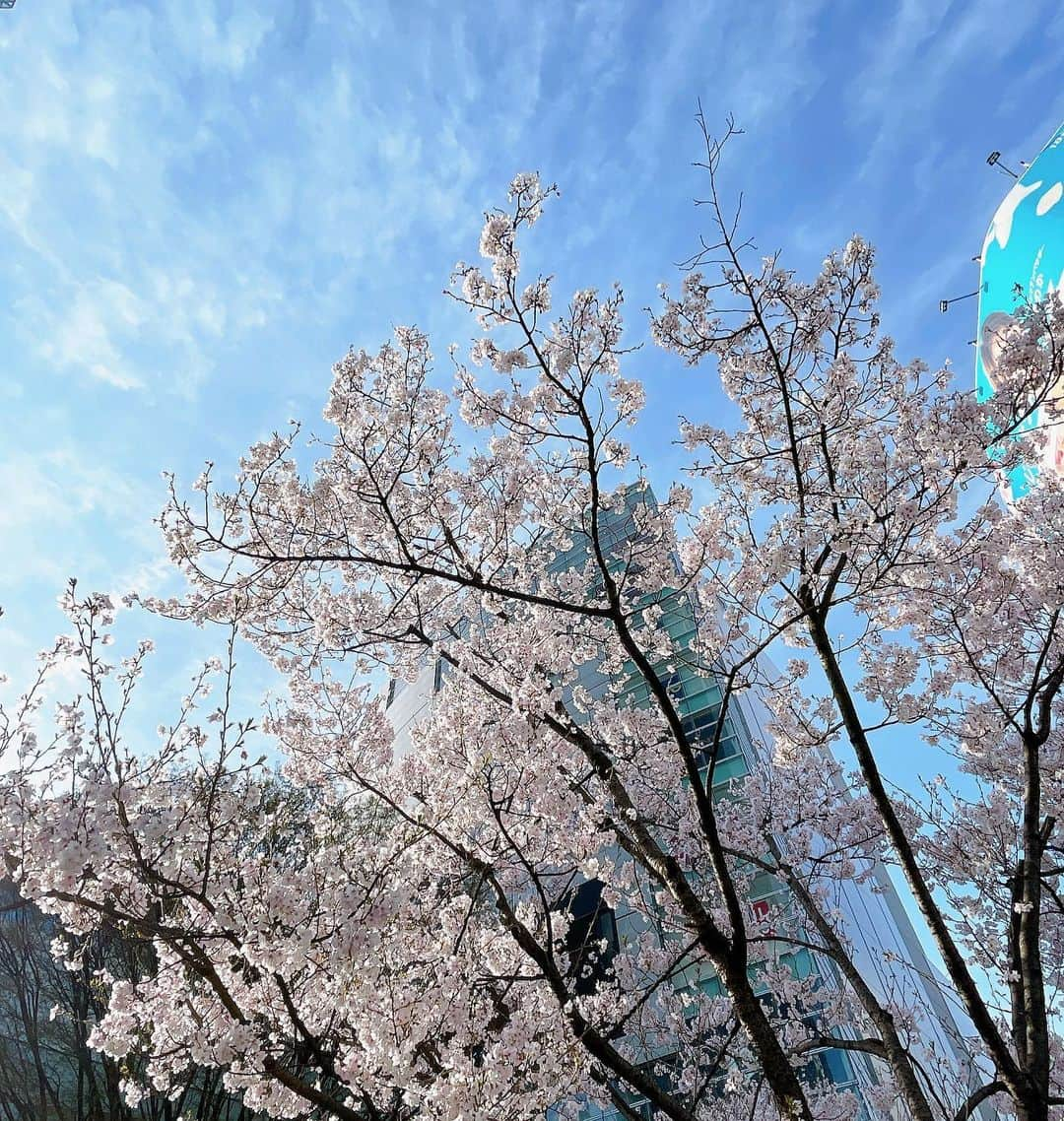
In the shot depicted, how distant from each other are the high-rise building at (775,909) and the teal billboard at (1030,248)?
6.40 m

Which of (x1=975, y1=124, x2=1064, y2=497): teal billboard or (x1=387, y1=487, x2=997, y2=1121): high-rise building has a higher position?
(x1=975, y1=124, x2=1064, y2=497): teal billboard

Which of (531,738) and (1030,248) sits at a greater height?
(1030,248)

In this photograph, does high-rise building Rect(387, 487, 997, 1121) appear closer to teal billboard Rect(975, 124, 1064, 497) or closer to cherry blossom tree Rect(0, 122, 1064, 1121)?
cherry blossom tree Rect(0, 122, 1064, 1121)

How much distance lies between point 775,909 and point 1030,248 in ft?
41.4

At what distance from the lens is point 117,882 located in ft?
16.2

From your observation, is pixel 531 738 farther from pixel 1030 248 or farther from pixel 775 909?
pixel 1030 248

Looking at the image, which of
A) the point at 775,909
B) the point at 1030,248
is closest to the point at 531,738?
the point at 775,909

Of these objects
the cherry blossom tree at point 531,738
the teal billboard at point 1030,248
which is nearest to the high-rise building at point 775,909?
the cherry blossom tree at point 531,738

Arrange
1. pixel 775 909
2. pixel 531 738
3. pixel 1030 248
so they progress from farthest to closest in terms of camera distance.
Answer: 1. pixel 1030 248
2. pixel 775 909
3. pixel 531 738

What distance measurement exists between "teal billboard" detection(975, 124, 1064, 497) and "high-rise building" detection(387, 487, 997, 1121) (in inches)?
252

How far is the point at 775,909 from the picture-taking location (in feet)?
39.7

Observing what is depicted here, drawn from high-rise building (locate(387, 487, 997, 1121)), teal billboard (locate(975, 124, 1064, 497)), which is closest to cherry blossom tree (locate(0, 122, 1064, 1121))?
high-rise building (locate(387, 487, 997, 1121))

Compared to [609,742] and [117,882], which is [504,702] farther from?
[117,882]

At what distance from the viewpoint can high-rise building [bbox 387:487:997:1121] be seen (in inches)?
517
